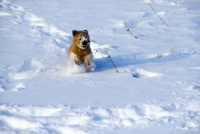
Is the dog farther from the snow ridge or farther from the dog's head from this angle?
the snow ridge

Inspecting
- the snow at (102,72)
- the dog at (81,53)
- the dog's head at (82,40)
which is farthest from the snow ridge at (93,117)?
the dog's head at (82,40)

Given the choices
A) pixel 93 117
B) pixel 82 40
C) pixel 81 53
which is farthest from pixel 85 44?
pixel 93 117

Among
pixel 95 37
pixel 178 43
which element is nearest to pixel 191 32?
pixel 178 43

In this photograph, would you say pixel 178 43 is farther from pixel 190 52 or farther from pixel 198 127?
pixel 198 127

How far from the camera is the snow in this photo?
11.3ft

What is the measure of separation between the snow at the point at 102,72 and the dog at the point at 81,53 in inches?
6.8

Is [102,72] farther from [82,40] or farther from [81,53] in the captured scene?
[82,40]

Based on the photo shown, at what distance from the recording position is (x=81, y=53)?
5.33m

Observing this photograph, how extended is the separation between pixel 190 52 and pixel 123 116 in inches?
113

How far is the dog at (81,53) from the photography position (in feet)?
17.1

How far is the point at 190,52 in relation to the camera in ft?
19.1

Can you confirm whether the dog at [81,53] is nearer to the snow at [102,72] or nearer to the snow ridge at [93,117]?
the snow at [102,72]

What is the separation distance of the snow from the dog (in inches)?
6.8

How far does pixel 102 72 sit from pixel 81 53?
545 mm
